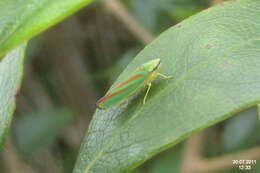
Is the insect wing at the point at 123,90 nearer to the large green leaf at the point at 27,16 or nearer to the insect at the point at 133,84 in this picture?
the insect at the point at 133,84

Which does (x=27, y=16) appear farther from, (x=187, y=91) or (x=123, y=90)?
(x=187, y=91)

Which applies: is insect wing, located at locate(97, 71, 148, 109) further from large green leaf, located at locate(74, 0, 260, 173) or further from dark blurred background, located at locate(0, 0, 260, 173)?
dark blurred background, located at locate(0, 0, 260, 173)

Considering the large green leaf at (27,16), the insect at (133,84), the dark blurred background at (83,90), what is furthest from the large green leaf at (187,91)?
the dark blurred background at (83,90)

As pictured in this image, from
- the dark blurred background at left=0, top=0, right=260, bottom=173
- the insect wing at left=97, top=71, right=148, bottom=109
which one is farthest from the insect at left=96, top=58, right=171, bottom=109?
the dark blurred background at left=0, top=0, right=260, bottom=173

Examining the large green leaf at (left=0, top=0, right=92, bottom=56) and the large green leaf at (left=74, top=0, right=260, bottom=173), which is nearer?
the large green leaf at (left=74, top=0, right=260, bottom=173)

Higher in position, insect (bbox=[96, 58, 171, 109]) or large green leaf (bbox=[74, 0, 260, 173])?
insect (bbox=[96, 58, 171, 109])

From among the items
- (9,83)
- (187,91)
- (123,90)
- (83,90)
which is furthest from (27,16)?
(83,90)

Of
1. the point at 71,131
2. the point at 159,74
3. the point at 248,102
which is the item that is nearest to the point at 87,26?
the point at 71,131
